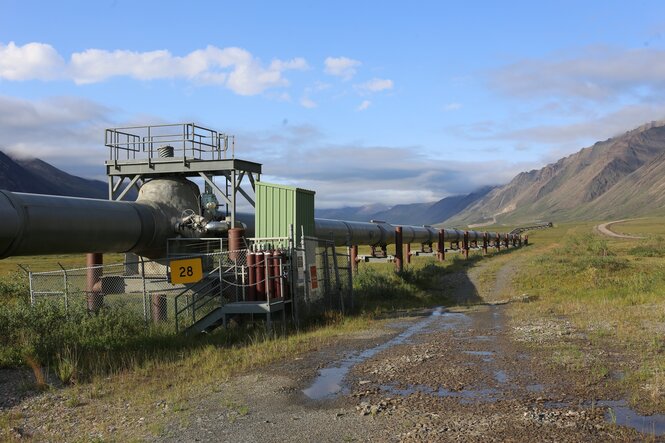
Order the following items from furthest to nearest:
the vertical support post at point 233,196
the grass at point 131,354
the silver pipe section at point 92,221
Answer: the vertical support post at point 233,196, the silver pipe section at point 92,221, the grass at point 131,354

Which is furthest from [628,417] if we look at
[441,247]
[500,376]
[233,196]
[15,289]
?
[441,247]

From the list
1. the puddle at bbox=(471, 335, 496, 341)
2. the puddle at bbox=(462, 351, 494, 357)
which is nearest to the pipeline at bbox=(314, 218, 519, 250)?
the puddle at bbox=(471, 335, 496, 341)

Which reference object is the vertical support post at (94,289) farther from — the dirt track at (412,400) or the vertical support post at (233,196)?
the dirt track at (412,400)

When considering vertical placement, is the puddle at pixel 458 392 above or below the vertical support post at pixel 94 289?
below

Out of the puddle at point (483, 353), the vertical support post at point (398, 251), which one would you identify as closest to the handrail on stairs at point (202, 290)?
the puddle at point (483, 353)

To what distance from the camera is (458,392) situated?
991 cm

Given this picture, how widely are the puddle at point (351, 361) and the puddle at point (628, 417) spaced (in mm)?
3430

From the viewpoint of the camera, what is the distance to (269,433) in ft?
26.7

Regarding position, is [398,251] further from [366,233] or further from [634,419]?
[634,419]

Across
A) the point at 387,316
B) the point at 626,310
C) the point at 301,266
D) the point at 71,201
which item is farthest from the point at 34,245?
the point at 626,310

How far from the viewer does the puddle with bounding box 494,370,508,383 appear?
34.8 ft

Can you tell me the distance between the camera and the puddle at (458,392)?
9.49 metres

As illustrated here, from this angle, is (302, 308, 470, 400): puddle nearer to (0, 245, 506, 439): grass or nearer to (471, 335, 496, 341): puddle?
(0, 245, 506, 439): grass

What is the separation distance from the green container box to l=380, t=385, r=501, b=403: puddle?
1050cm
